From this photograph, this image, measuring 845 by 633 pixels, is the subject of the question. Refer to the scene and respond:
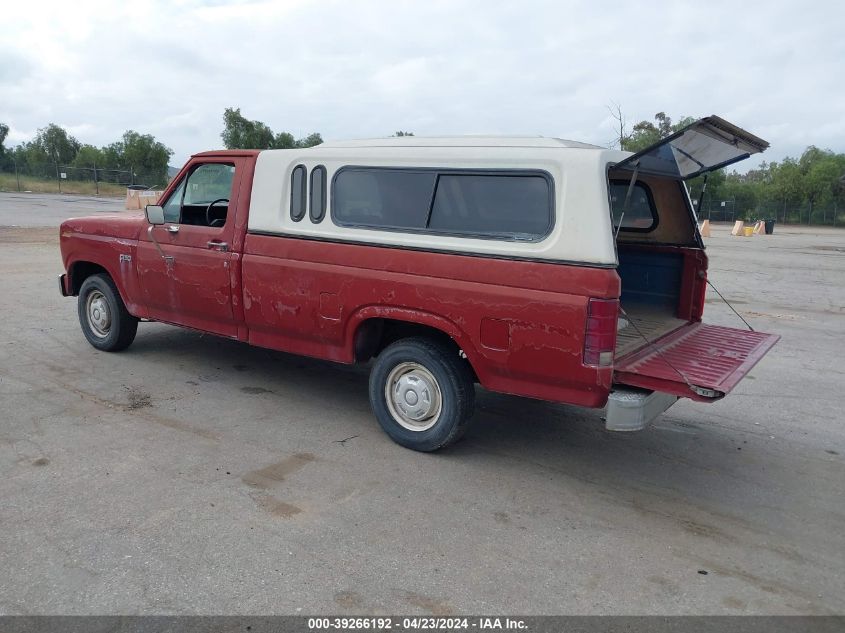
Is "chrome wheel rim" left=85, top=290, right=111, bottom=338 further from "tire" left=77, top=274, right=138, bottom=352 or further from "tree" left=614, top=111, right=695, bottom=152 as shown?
"tree" left=614, top=111, right=695, bottom=152

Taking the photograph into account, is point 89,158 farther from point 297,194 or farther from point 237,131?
point 297,194

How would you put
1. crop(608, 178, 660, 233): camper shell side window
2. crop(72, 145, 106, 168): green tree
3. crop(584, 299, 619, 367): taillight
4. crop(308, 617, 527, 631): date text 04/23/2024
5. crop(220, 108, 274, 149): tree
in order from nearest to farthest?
crop(308, 617, 527, 631): date text 04/23/2024, crop(584, 299, 619, 367): taillight, crop(608, 178, 660, 233): camper shell side window, crop(220, 108, 274, 149): tree, crop(72, 145, 106, 168): green tree

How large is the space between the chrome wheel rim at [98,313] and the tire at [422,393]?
3.41 meters

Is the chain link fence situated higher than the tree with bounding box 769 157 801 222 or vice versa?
the tree with bounding box 769 157 801 222

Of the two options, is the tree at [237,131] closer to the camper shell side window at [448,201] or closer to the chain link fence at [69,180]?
the chain link fence at [69,180]

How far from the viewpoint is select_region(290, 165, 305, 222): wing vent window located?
518 cm

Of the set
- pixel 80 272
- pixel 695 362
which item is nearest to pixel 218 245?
pixel 80 272

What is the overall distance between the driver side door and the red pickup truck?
0.02m

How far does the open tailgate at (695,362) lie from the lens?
3.90 m

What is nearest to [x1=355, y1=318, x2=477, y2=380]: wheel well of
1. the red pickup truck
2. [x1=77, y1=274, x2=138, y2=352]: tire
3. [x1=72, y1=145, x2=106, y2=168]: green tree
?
the red pickup truck

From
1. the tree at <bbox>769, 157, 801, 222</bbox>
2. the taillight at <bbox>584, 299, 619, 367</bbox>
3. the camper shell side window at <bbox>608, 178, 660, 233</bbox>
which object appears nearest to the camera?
the taillight at <bbox>584, 299, 619, 367</bbox>

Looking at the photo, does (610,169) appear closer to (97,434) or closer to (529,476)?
(529,476)

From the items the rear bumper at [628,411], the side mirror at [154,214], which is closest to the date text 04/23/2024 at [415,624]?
the rear bumper at [628,411]

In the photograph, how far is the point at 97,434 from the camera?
15.8 feet
